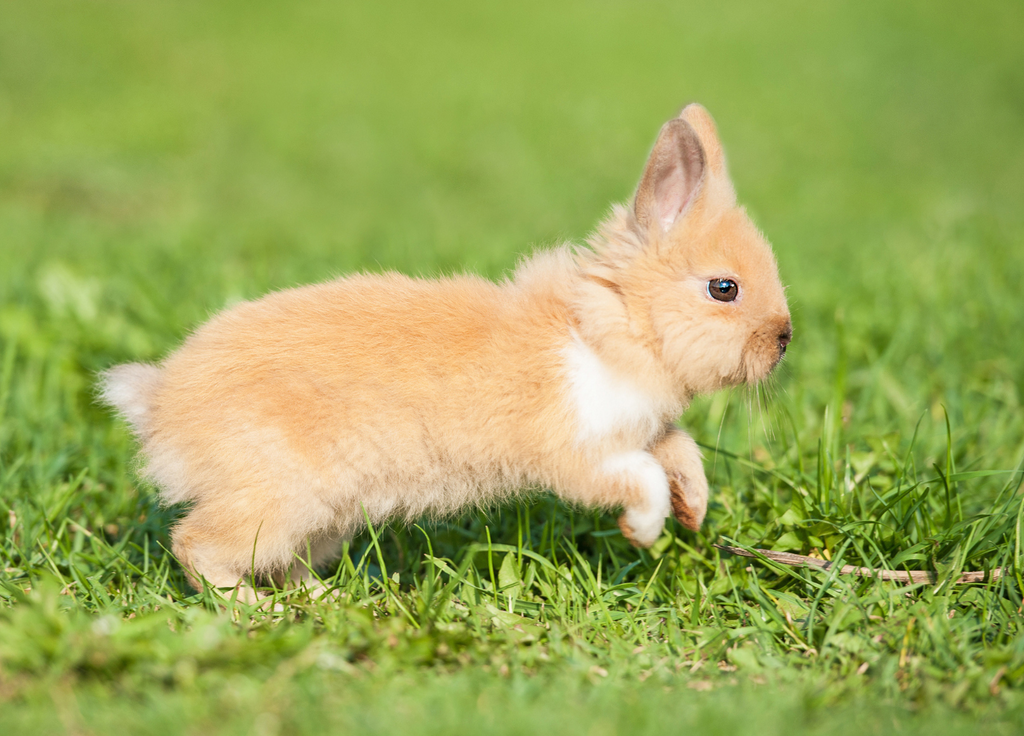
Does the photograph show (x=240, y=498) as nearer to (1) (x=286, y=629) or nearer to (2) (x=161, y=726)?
(1) (x=286, y=629)

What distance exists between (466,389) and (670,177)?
954 millimetres

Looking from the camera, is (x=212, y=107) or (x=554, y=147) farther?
(x=212, y=107)

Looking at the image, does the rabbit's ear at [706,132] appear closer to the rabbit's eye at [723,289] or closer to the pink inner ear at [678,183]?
the pink inner ear at [678,183]

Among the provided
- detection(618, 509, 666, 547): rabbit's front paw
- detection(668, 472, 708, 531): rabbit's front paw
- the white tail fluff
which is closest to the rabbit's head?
detection(668, 472, 708, 531): rabbit's front paw

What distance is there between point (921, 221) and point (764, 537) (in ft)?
19.0

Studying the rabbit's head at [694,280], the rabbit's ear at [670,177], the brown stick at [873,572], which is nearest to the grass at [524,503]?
the brown stick at [873,572]

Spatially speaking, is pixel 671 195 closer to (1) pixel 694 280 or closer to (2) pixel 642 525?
(1) pixel 694 280

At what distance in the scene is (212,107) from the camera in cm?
1206

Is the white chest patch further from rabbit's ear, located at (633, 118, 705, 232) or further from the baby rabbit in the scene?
rabbit's ear, located at (633, 118, 705, 232)

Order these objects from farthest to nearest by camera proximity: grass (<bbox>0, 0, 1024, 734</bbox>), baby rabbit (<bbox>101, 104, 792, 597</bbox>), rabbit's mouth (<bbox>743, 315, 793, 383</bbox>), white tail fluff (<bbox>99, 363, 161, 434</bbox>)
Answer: white tail fluff (<bbox>99, 363, 161, 434</bbox>) < rabbit's mouth (<bbox>743, 315, 793, 383</bbox>) < baby rabbit (<bbox>101, 104, 792, 597</bbox>) < grass (<bbox>0, 0, 1024, 734</bbox>)

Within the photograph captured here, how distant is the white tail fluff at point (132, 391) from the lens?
3.03 meters

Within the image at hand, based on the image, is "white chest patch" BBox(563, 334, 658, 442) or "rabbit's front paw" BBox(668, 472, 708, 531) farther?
"rabbit's front paw" BBox(668, 472, 708, 531)

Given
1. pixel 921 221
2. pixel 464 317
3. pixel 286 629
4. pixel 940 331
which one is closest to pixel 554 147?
pixel 921 221

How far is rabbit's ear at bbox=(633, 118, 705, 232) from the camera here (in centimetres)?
285
